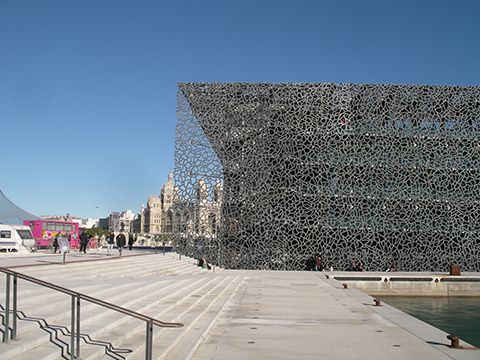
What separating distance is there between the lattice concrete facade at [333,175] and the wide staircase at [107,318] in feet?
40.1

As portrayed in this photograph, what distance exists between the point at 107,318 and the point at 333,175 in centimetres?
1897

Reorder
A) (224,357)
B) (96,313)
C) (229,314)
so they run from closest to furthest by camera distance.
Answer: (224,357)
(96,313)
(229,314)

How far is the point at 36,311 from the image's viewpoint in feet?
21.0

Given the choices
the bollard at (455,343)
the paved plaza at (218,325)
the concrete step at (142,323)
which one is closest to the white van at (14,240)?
the paved plaza at (218,325)

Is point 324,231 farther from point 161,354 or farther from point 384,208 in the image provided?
point 161,354

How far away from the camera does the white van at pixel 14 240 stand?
2067cm

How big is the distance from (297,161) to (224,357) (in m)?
18.7

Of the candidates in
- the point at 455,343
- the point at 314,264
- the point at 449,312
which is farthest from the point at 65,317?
the point at 314,264

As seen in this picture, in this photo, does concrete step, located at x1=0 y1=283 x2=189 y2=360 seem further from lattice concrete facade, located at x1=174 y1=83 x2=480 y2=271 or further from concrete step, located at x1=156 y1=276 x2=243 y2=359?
lattice concrete facade, located at x1=174 y1=83 x2=480 y2=271

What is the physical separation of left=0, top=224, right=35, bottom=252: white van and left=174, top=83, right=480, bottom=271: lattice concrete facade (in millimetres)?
6435

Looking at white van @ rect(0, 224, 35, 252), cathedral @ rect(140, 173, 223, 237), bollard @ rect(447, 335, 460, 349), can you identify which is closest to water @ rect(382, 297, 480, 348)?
bollard @ rect(447, 335, 460, 349)

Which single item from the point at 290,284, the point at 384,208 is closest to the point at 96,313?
the point at 290,284

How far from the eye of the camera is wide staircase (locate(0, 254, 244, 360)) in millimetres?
5434

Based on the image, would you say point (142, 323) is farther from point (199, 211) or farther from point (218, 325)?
point (199, 211)
